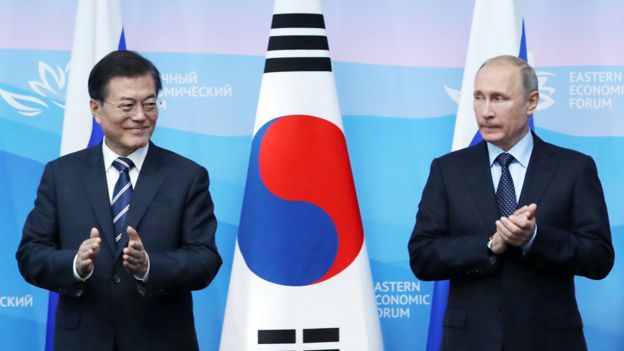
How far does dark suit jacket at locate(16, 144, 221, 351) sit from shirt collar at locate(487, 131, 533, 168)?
914 mm

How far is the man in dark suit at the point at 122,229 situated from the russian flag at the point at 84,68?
130cm

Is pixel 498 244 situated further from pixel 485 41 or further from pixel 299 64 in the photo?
pixel 485 41

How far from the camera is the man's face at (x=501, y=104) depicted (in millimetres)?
3254

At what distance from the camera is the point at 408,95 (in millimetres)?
4980

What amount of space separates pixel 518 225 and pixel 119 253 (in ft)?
3.80

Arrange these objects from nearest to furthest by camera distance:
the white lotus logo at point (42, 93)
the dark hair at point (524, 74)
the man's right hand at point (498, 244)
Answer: the man's right hand at point (498, 244) < the dark hair at point (524, 74) < the white lotus logo at point (42, 93)

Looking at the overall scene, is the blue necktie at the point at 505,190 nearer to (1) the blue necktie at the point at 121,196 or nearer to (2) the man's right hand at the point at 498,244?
(2) the man's right hand at the point at 498,244

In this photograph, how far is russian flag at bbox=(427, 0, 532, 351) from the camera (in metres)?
4.41

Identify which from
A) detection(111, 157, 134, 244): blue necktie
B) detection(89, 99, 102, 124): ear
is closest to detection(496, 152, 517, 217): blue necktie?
detection(111, 157, 134, 244): blue necktie

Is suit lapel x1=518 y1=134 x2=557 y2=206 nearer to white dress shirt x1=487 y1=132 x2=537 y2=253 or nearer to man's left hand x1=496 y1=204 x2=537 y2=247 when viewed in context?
white dress shirt x1=487 y1=132 x2=537 y2=253

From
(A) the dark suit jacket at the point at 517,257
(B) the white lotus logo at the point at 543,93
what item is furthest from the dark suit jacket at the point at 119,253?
(B) the white lotus logo at the point at 543,93

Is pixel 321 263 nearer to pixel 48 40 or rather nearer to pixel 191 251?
pixel 191 251

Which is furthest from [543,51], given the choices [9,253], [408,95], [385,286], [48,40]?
[9,253]

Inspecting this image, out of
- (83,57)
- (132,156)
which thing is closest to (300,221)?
(132,156)
